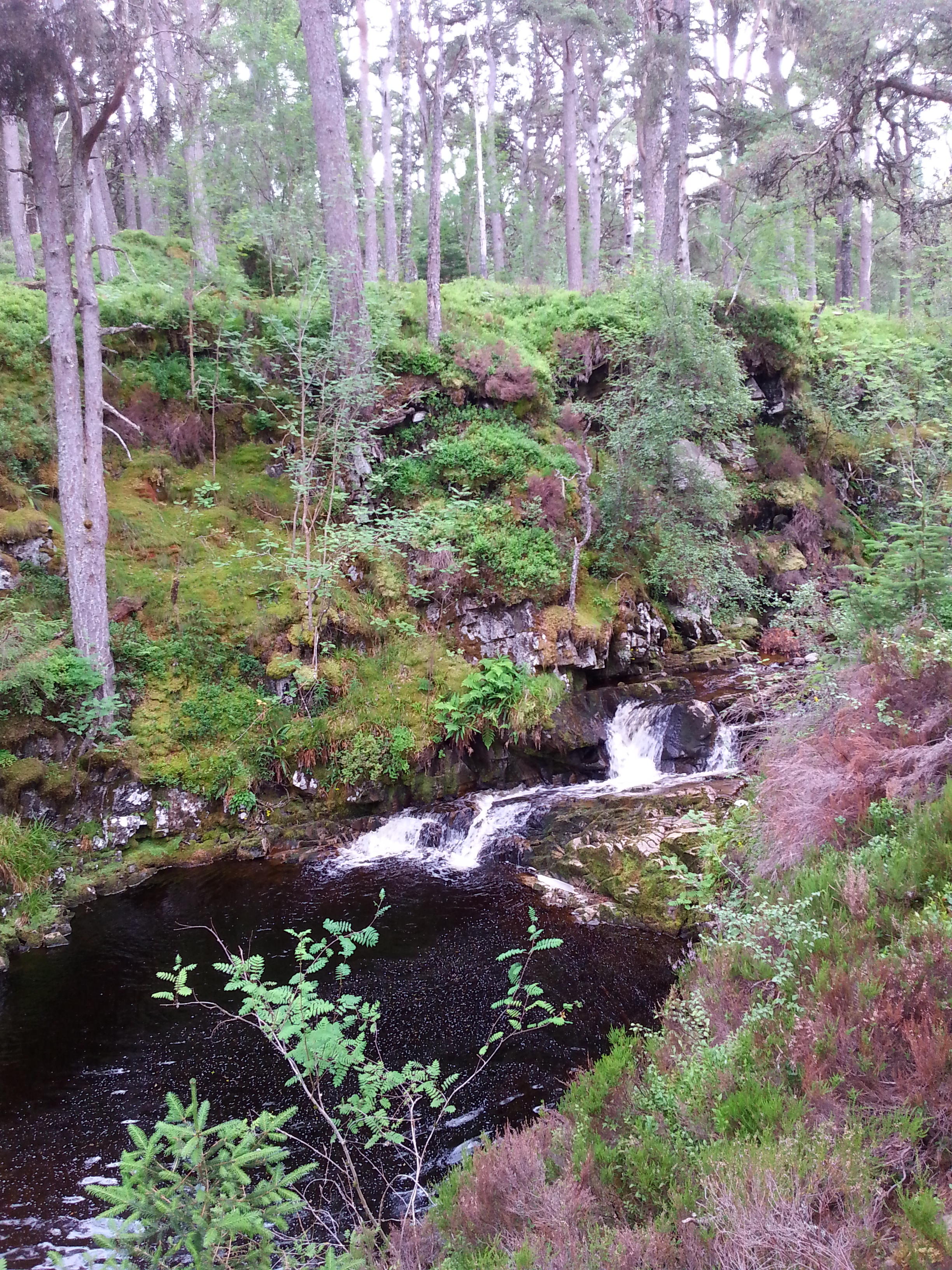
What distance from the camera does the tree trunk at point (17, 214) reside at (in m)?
15.1

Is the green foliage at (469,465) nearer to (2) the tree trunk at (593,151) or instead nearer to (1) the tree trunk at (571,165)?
(1) the tree trunk at (571,165)

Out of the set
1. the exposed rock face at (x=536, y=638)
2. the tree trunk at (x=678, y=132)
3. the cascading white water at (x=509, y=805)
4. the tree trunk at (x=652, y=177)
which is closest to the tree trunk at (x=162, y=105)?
the exposed rock face at (x=536, y=638)

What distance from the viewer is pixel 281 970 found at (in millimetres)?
7043

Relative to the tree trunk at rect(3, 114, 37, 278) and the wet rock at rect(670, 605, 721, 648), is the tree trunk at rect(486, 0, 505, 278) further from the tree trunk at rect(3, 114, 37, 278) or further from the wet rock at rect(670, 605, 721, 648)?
the wet rock at rect(670, 605, 721, 648)

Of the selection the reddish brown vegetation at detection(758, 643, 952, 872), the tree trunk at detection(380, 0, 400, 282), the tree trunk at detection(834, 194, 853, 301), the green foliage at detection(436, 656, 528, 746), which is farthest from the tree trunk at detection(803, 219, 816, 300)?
the reddish brown vegetation at detection(758, 643, 952, 872)

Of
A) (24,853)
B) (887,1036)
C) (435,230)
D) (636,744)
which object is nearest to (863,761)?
(887,1036)

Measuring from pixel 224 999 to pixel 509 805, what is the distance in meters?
4.42

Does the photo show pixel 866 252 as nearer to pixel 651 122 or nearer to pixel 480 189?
pixel 651 122

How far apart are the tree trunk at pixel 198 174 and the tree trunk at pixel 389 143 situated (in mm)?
4868

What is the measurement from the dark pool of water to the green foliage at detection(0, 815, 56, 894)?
2.42 ft

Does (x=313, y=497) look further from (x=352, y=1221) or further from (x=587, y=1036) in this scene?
(x=352, y=1221)

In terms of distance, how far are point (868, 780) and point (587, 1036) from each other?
313cm

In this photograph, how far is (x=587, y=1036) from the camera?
234 inches

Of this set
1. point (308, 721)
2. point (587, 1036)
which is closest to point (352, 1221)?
point (587, 1036)
